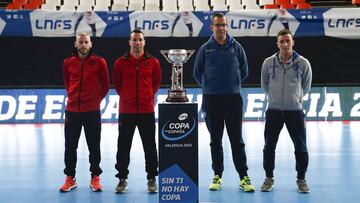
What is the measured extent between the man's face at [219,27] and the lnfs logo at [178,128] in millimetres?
1207

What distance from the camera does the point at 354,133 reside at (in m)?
10.5

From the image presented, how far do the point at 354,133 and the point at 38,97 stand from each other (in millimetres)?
7265

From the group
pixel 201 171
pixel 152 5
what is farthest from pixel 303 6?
pixel 201 171

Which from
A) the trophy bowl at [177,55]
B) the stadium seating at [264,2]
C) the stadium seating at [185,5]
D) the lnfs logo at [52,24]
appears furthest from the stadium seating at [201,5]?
the trophy bowl at [177,55]

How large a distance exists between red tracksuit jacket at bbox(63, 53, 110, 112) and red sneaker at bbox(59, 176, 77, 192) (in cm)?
82

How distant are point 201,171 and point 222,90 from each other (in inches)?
63.7

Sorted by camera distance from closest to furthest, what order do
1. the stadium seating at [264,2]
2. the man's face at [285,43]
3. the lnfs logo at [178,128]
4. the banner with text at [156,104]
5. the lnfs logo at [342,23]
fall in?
the lnfs logo at [178,128] → the man's face at [285,43] → the banner with text at [156,104] → the lnfs logo at [342,23] → the stadium seating at [264,2]

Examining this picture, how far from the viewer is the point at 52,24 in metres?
12.7

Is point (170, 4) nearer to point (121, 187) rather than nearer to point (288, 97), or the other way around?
point (288, 97)

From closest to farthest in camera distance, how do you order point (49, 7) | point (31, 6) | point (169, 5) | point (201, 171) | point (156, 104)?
1. point (201, 171)
2. point (156, 104)
3. point (49, 7)
4. point (31, 6)
5. point (169, 5)

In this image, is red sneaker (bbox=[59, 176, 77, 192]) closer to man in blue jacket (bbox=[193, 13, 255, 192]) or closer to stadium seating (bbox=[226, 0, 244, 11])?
man in blue jacket (bbox=[193, 13, 255, 192])

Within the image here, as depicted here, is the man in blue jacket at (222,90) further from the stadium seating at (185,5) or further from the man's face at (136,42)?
the stadium seating at (185,5)

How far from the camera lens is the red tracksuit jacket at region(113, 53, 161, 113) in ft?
19.0

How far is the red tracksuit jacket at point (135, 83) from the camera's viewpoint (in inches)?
227
